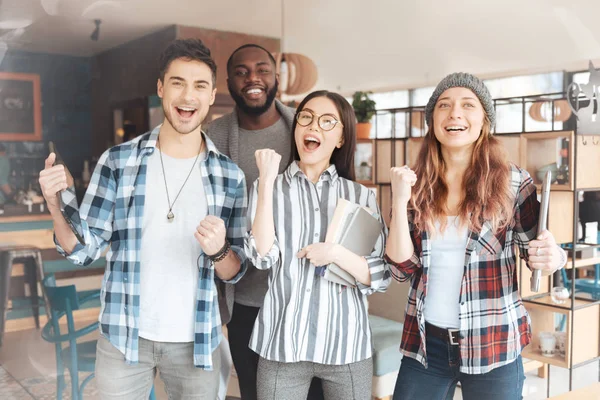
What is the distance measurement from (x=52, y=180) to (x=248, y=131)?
32.9 inches

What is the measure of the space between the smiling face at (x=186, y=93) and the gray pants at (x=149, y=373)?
0.61 metres

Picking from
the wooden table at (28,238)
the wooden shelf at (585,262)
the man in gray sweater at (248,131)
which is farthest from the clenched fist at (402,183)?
the wooden shelf at (585,262)

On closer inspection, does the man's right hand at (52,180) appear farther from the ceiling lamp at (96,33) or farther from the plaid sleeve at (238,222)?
the ceiling lamp at (96,33)

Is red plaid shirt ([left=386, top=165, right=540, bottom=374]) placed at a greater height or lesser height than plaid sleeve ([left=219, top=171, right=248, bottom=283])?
lesser

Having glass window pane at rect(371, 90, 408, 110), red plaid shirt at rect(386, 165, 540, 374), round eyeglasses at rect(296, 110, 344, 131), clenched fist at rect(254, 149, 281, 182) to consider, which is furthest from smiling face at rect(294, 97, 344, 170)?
glass window pane at rect(371, 90, 408, 110)

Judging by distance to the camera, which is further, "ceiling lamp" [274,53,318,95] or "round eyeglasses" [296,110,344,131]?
"ceiling lamp" [274,53,318,95]

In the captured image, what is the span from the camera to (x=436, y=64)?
3.46 metres

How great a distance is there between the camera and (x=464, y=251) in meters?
1.52

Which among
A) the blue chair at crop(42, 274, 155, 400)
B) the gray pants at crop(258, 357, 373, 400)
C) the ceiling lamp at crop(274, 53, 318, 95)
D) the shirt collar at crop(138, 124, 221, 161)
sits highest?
the ceiling lamp at crop(274, 53, 318, 95)

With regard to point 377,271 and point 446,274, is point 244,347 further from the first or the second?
point 446,274

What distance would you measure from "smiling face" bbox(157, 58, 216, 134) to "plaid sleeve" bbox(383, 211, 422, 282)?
0.66 meters

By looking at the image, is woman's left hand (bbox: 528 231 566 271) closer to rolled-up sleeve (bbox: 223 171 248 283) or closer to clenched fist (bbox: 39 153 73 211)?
rolled-up sleeve (bbox: 223 171 248 283)

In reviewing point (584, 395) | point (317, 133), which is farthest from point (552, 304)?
point (317, 133)

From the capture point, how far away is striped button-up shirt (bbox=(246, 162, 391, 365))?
157 cm
